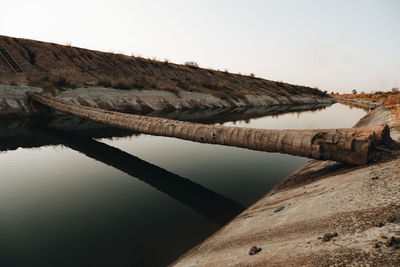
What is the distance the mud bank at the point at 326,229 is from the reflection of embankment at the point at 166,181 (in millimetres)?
1410

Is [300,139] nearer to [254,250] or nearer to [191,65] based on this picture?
[254,250]

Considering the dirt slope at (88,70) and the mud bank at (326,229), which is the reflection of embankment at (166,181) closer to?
the mud bank at (326,229)

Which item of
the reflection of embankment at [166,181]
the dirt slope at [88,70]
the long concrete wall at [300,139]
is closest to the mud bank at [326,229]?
the long concrete wall at [300,139]

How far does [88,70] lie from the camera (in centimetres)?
4059

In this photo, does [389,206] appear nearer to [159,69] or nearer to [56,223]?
[56,223]

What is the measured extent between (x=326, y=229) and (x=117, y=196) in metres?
6.40

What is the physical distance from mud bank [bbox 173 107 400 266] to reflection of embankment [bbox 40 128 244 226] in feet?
4.63

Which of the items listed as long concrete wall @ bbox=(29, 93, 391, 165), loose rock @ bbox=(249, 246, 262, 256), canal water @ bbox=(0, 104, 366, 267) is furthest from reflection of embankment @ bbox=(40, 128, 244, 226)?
loose rock @ bbox=(249, 246, 262, 256)

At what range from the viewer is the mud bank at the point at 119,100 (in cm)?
2221

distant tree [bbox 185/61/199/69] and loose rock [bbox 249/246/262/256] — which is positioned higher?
distant tree [bbox 185/61/199/69]

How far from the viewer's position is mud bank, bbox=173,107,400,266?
2891 millimetres

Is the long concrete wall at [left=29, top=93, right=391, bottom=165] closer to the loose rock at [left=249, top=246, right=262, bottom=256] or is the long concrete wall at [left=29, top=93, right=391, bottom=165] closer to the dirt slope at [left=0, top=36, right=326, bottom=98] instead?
the loose rock at [left=249, top=246, right=262, bottom=256]

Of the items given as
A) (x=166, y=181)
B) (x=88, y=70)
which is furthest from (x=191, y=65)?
(x=166, y=181)

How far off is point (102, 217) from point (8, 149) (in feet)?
31.4
